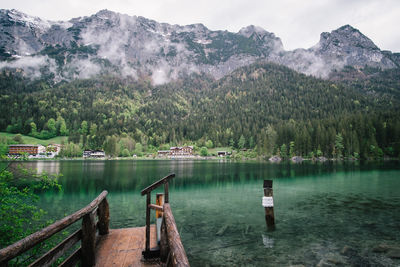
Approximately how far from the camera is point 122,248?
31.1 ft

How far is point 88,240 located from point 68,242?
127 cm

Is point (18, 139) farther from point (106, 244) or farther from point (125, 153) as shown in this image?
point (106, 244)

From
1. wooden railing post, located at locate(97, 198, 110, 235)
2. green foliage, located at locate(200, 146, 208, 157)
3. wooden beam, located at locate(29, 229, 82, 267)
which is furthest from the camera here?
green foliage, located at locate(200, 146, 208, 157)

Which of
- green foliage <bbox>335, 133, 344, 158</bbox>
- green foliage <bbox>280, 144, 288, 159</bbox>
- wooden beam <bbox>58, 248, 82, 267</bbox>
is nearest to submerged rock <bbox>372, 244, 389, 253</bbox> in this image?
wooden beam <bbox>58, 248, 82, 267</bbox>

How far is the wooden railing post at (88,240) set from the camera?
6.93 meters

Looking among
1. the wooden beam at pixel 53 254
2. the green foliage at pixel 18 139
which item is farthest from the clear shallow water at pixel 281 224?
the green foliage at pixel 18 139

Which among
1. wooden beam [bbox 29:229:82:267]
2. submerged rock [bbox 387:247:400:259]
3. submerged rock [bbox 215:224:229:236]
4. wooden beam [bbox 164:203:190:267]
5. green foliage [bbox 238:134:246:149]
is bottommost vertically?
submerged rock [bbox 215:224:229:236]

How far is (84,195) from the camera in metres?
29.8

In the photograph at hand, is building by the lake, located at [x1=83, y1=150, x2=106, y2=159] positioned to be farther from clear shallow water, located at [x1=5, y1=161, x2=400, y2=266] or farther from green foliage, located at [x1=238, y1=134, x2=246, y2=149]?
clear shallow water, located at [x1=5, y1=161, x2=400, y2=266]

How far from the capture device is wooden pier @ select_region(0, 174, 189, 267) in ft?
11.6

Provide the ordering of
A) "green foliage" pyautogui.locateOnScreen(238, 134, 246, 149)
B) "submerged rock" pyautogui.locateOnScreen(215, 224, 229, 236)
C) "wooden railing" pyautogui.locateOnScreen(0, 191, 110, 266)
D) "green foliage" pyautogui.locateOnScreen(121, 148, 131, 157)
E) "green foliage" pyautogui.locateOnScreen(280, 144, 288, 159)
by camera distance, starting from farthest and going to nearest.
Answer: "green foliage" pyautogui.locateOnScreen(121, 148, 131, 157) → "green foliage" pyautogui.locateOnScreen(238, 134, 246, 149) → "green foliage" pyautogui.locateOnScreen(280, 144, 288, 159) → "submerged rock" pyautogui.locateOnScreen(215, 224, 229, 236) → "wooden railing" pyautogui.locateOnScreen(0, 191, 110, 266)

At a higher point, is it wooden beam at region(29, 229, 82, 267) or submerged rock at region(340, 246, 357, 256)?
wooden beam at region(29, 229, 82, 267)

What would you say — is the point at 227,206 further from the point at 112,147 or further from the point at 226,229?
the point at 112,147

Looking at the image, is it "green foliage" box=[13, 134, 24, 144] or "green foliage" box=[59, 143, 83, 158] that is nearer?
"green foliage" box=[13, 134, 24, 144]
